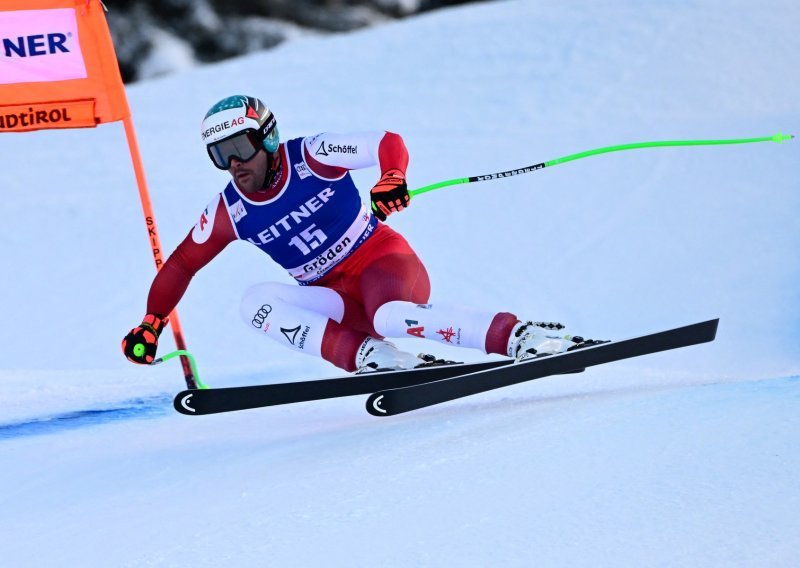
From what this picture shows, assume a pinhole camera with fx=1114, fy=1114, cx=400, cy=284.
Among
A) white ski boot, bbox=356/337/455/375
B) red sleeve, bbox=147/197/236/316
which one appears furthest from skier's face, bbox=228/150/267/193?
white ski boot, bbox=356/337/455/375

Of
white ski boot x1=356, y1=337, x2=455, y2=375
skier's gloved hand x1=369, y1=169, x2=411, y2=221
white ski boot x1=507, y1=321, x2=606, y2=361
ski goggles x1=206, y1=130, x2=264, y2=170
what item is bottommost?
white ski boot x1=507, y1=321, x2=606, y2=361

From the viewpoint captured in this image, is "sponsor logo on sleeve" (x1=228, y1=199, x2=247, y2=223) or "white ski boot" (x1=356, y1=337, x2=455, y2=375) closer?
"white ski boot" (x1=356, y1=337, x2=455, y2=375)

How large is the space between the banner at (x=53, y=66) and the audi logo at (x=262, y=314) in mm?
Answer: 1081

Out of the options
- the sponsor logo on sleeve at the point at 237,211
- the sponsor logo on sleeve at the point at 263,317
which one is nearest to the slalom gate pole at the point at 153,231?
the sponsor logo on sleeve at the point at 263,317

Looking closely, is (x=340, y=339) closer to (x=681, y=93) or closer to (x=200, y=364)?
(x=200, y=364)

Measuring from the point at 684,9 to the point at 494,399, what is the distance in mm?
7428

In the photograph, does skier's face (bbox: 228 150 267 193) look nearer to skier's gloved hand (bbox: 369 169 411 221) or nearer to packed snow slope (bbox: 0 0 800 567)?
skier's gloved hand (bbox: 369 169 411 221)

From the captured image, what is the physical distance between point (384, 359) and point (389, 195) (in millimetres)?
546

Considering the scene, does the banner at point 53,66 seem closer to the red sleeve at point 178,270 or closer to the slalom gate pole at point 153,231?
the slalom gate pole at point 153,231

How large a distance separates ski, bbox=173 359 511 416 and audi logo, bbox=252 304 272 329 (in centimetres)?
39

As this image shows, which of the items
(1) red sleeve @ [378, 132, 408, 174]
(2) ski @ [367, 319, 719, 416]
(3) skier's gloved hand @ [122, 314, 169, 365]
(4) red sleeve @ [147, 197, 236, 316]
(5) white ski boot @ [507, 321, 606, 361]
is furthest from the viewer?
(4) red sleeve @ [147, 197, 236, 316]

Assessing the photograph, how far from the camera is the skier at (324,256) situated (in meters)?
3.61

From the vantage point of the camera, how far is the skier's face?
3734 millimetres

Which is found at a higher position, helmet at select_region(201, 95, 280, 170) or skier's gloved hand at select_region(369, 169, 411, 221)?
helmet at select_region(201, 95, 280, 170)
